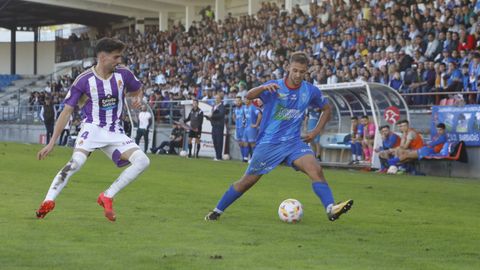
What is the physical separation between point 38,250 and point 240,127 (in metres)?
20.7

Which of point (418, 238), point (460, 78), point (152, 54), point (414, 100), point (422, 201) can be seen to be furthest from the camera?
point (152, 54)

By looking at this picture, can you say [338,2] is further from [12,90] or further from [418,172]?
[12,90]

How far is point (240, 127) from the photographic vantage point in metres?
28.2

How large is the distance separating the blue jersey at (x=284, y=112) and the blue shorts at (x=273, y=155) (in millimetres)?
72

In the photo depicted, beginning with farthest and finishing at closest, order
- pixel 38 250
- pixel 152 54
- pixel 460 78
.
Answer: pixel 152 54, pixel 460 78, pixel 38 250

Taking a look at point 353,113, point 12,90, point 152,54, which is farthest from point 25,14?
point 353,113

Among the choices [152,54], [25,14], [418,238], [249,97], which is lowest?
[418,238]

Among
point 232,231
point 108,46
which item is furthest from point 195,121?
point 232,231

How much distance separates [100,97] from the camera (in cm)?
1000

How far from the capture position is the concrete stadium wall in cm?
6762

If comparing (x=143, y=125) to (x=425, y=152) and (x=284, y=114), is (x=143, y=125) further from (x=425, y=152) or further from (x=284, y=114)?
(x=284, y=114)

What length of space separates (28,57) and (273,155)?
201ft

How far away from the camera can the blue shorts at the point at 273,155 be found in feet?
33.2

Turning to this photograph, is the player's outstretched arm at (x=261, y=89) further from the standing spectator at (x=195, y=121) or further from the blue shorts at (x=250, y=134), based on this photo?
the standing spectator at (x=195, y=121)
